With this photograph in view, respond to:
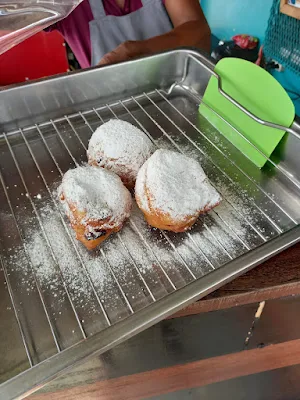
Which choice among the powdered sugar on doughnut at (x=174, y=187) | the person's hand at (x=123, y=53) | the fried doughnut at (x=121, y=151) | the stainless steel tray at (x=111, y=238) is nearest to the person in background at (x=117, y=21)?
the person's hand at (x=123, y=53)

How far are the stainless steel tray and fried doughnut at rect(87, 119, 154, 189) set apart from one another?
0.25 ft

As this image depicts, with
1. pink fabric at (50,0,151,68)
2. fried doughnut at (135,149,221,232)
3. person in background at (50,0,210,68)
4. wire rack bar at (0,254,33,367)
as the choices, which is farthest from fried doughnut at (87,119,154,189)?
pink fabric at (50,0,151,68)

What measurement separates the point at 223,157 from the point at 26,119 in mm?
455

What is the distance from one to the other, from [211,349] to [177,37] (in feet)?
2.99

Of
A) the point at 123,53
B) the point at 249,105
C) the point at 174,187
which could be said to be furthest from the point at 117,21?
the point at 174,187

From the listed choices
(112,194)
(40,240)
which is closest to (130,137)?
(112,194)

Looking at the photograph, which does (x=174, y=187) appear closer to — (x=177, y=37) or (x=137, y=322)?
(x=137, y=322)

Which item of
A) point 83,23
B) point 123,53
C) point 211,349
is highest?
point 123,53

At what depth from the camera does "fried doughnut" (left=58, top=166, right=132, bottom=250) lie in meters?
0.62

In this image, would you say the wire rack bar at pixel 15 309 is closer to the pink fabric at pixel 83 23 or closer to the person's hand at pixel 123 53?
the person's hand at pixel 123 53

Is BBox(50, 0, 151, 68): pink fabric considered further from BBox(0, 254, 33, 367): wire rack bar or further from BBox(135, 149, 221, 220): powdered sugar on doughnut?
BBox(0, 254, 33, 367): wire rack bar

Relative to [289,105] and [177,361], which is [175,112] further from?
[177,361]

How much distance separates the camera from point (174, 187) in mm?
651

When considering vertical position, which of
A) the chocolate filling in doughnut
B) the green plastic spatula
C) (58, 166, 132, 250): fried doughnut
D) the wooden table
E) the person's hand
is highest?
the green plastic spatula
